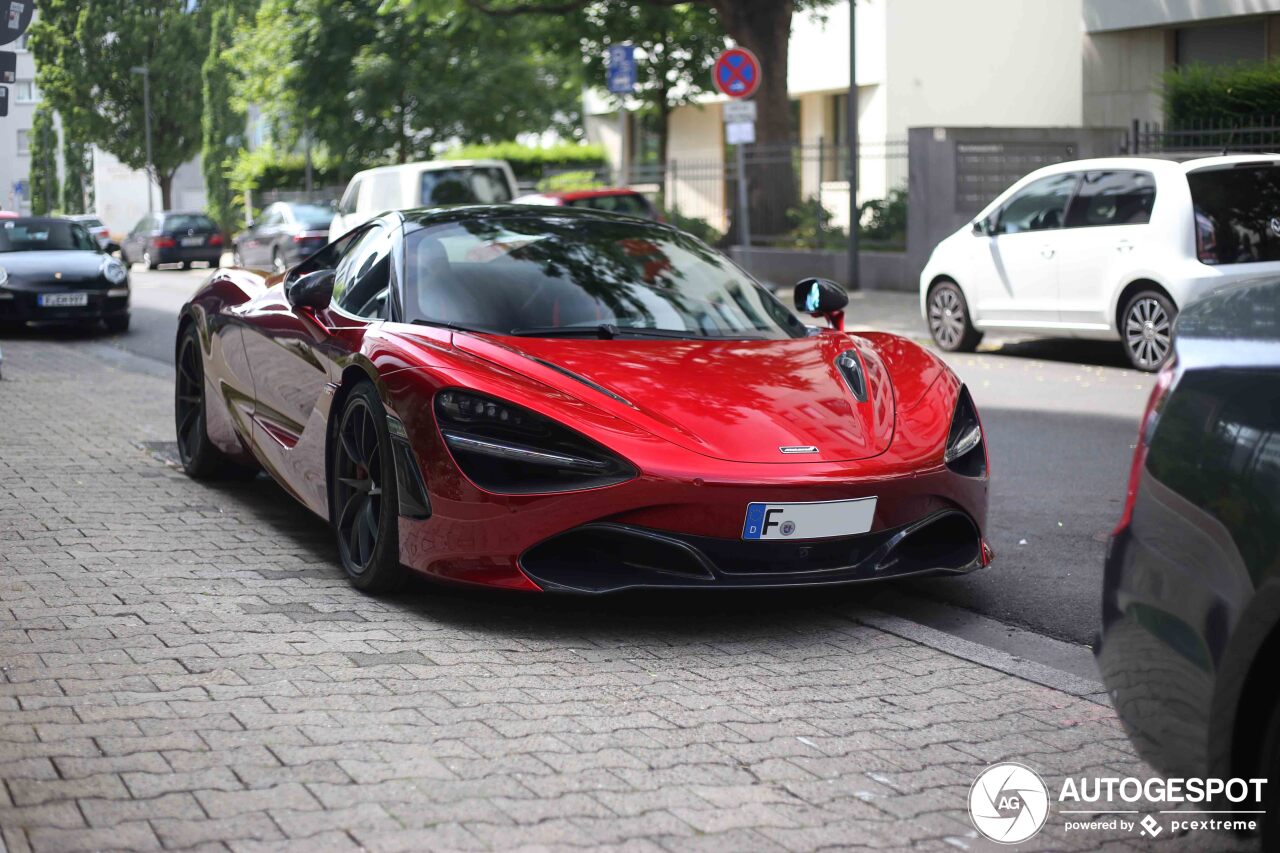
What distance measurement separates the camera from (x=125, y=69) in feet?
236

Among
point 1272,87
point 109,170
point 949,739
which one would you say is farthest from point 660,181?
point 109,170

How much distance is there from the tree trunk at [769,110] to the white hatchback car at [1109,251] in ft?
31.2

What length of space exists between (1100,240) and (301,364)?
Answer: 28.1ft

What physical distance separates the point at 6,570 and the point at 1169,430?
424 centimetres

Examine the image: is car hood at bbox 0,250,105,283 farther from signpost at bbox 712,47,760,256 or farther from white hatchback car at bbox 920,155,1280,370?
white hatchback car at bbox 920,155,1280,370

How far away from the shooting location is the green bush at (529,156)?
139ft

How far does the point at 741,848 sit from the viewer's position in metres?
3.28

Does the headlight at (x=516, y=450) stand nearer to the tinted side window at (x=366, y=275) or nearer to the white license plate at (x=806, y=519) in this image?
the white license plate at (x=806, y=519)

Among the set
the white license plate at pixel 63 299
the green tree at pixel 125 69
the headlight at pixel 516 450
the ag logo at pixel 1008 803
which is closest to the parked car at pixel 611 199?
the white license plate at pixel 63 299

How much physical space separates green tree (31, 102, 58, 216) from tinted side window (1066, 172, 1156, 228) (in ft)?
271

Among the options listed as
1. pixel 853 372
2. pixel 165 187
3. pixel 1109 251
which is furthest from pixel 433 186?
pixel 165 187

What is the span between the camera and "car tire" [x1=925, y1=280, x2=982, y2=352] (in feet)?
48.6

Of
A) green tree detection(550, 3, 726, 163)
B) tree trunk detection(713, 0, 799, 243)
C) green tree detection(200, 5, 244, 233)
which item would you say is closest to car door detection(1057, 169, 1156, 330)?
tree trunk detection(713, 0, 799, 243)

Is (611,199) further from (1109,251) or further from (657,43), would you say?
(1109,251)
